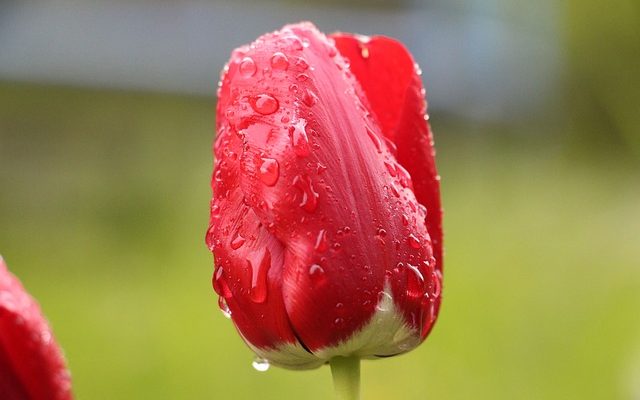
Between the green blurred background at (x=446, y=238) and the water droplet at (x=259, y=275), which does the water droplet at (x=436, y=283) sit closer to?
the water droplet at (x=259, y=275)

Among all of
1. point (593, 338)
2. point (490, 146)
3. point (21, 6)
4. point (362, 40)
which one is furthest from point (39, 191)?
point (362, 40)

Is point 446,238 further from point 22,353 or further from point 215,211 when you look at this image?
point 22,353

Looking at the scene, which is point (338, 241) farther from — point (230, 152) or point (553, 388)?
point (553, 388)

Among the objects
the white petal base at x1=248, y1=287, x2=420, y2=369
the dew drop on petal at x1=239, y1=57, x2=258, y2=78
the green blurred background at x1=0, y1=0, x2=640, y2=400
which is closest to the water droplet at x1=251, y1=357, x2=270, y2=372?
the white petal base at x1=248, y1=287, x2=420, y2=369

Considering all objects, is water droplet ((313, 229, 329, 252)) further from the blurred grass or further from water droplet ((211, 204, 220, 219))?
the blurred grass

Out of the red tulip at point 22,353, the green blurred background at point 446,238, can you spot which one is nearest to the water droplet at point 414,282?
the red tulip at point 22,353

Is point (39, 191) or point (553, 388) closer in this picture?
point (553, 388)

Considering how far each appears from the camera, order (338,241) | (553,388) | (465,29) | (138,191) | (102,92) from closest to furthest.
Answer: (338,241)
(553,388)
(138,191)
(102,92)
(465,29)
